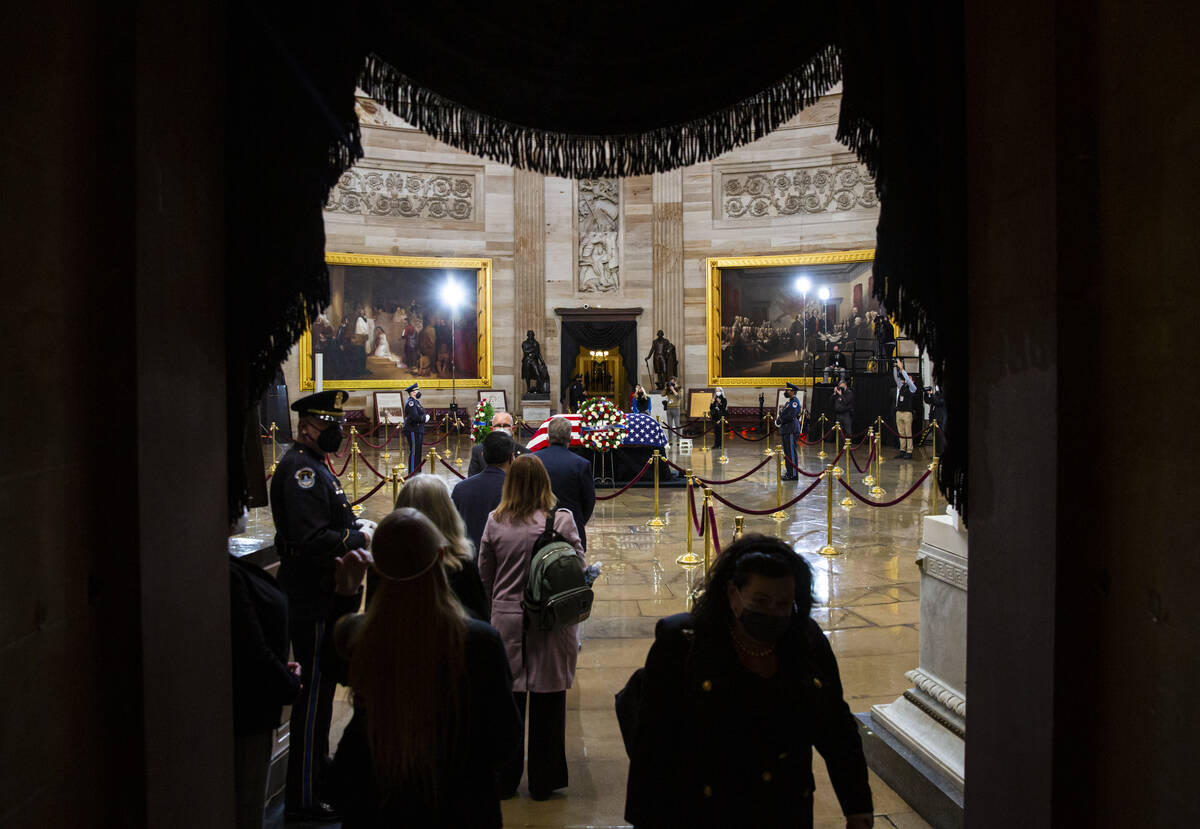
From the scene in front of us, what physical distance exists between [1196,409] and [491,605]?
3031 millimetres

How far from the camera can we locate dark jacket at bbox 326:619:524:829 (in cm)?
189

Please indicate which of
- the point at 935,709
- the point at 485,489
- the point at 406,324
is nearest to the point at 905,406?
the point at 935,709

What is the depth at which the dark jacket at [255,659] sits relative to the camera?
2.40 metres

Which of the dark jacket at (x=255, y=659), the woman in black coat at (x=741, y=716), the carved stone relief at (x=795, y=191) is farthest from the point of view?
the carved stone relief at (x=795, y=191)

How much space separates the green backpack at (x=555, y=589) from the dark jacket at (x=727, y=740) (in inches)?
51.8

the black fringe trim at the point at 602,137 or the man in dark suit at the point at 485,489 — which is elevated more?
the black fringe trim at the point at 602,137

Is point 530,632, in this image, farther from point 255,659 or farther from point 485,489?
point 255,659

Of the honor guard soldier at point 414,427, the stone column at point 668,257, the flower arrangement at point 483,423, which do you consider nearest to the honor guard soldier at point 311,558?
the flower arrangement at point 483,423

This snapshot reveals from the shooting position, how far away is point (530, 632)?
355cm

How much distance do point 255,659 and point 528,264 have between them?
2180 cm

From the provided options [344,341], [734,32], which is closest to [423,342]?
[344,341]

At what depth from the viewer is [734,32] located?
106 inches

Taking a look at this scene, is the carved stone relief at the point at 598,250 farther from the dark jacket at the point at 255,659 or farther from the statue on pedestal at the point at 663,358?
the dark jacket at the point at 255,659

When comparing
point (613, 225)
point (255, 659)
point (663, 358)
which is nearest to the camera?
point (255, 659)
